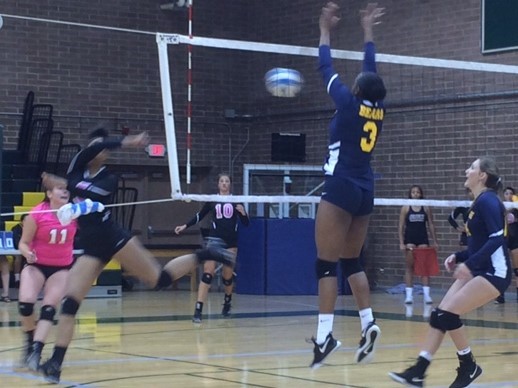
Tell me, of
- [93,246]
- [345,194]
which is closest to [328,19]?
[345,194]

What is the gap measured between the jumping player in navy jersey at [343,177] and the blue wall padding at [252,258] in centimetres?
1109

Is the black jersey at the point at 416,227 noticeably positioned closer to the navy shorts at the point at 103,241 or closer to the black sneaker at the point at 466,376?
the black sneaker at the point at 466,376

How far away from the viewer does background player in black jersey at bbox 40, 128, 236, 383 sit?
8492 mm

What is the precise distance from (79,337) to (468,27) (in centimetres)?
968

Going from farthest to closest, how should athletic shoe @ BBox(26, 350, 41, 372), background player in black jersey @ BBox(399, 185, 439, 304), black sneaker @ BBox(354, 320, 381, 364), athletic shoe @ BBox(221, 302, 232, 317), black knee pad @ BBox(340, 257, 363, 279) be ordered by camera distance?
background player in black jersey @ BBox(399, 185, 439, 304) < athletic shoe @ BBox(221, 302, 232, 317) < athletic shoe @ BBox(26, 350, 41, 372) < black knee pad @ BBox(340, 257, 363, 279) < black sneaker @ BBox(354, 320, 381, 364)

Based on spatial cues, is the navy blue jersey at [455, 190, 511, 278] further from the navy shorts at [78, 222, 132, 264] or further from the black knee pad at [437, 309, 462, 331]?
the navy shorts at [78, 222, 132, 264]

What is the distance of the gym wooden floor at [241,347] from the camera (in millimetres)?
8906

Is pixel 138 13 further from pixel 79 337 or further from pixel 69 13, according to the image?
pixel 79 337

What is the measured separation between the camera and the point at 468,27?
1884cm

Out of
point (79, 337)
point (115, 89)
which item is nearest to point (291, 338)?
point (79, 337)

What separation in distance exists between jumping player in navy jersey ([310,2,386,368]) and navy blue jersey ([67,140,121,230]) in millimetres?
1750

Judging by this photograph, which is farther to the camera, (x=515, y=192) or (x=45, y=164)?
(x=45, y=164)

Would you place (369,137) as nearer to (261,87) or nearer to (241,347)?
(241,347)

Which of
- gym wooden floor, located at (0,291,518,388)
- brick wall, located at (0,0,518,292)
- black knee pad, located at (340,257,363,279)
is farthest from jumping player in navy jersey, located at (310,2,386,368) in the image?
brick wall, located at (0,0,518,292)
